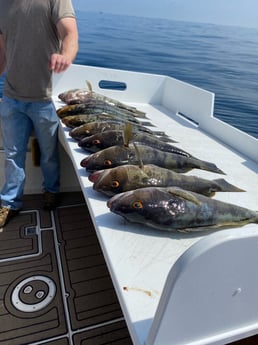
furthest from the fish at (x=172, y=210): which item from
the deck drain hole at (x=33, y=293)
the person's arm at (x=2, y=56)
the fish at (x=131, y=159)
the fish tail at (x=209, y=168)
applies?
the person's arm at (x=2, y=56)

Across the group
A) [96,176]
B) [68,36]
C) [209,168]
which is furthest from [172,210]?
[68,36]

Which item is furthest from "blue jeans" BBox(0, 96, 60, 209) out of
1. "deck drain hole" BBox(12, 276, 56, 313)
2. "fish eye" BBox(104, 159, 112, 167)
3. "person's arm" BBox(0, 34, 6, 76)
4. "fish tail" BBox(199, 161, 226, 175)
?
"fish tail" BBox(199, 161, 226, 175)

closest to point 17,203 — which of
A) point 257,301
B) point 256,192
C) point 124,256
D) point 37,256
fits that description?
point 37,256

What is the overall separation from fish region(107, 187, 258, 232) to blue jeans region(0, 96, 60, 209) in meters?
1.54

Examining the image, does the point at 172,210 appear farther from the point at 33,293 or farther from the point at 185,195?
the point at 33,293

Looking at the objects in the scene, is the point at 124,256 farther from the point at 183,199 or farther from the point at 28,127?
the point at 28,127

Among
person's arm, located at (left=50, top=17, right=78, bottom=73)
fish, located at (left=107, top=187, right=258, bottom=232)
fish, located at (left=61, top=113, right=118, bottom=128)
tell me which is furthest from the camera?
fish, located at (left=61, top=113, right=118, bottom=128)

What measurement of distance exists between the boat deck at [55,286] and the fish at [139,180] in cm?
101

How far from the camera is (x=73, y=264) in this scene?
247 centimetres

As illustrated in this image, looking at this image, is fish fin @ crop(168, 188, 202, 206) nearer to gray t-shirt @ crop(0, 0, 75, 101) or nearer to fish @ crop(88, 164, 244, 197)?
fish @ crop(88, 164, 244, 197)

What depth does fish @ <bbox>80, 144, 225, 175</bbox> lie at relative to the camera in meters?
1.83

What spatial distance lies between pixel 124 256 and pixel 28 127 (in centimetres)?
190

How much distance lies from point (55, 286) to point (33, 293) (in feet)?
0.53

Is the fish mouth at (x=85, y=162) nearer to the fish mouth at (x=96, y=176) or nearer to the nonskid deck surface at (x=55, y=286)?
the fish mouth at (x=96, y=176)
